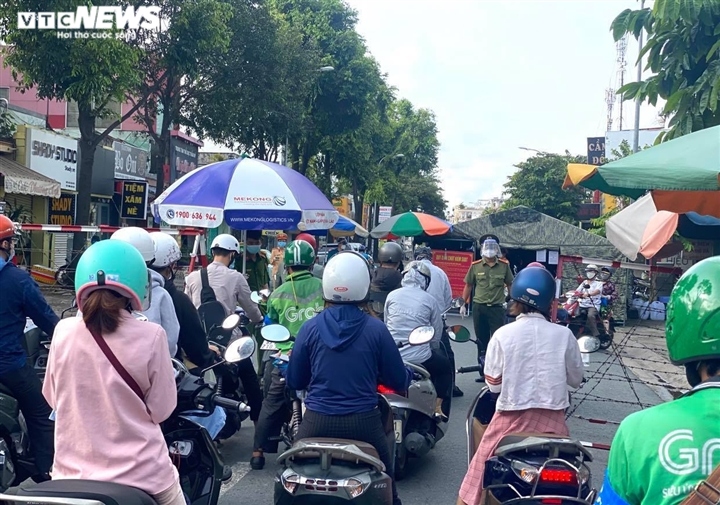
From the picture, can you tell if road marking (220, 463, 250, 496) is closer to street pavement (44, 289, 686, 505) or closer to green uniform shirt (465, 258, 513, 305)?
street pavement (44, 289, 686, 505)

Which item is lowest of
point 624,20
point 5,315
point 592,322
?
point 592,322

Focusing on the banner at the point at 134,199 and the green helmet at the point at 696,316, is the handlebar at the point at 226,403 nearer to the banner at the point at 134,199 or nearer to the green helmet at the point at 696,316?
the green helmet at the point at 696,316

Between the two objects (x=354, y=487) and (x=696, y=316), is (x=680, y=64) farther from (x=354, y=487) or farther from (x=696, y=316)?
(x=696, y=316)

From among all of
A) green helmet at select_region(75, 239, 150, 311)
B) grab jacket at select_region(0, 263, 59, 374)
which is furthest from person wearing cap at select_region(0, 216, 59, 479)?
green helmet at select_region(75, 239, 150, 311)

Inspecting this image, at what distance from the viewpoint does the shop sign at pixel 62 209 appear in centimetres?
2110

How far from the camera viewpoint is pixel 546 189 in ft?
135

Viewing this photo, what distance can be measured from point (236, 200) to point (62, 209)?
615 inches

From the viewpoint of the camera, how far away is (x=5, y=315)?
4.61 meters

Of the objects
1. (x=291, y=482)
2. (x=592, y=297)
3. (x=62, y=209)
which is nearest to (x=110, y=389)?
(x=291, y=482)

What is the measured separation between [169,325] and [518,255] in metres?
19.4

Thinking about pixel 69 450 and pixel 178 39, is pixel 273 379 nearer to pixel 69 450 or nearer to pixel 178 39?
pixel 69 450

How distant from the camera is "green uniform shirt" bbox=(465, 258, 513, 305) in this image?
9.91m

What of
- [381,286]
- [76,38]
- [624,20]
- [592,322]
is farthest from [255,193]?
[592,322]

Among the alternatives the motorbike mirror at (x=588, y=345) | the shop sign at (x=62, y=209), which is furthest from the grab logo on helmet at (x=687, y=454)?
the shop sign at (x=62, y=209)
